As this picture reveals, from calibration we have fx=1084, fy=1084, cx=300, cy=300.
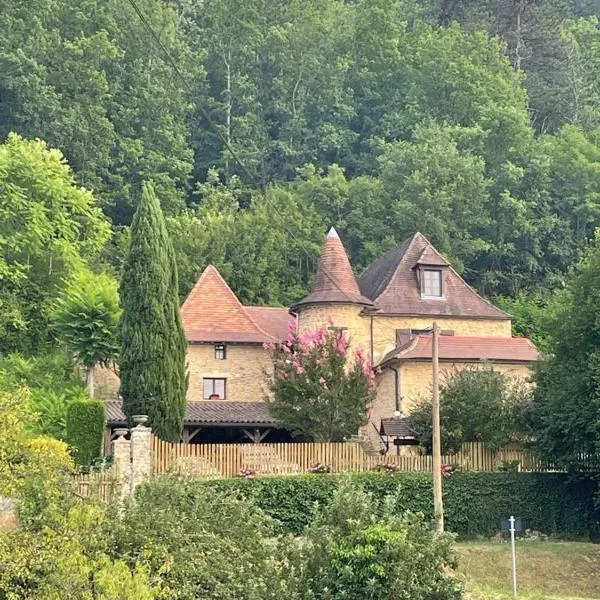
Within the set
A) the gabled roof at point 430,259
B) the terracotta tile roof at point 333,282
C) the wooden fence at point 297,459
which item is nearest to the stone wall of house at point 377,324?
the terracotta tile roof at point 333,282

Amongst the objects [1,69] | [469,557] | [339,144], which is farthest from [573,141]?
[469,557]

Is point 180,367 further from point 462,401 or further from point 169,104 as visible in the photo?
point 169,104

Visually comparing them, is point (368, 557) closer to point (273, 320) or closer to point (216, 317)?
point (216, 317)

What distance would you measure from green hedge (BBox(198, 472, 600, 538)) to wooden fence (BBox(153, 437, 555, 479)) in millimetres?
654

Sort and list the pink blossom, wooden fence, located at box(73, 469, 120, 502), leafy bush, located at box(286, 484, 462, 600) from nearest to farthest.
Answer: leafy bush, located at box(286, 484, 462, 600) → wooden fence, located at box(73, 469, 120, 502) → the pink blossom

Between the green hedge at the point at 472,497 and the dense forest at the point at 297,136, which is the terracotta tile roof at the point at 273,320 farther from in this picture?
the green hedge at the point at 472,497

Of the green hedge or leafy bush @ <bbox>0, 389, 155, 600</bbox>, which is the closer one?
leafy bush @ <bbox>0, 389, 155, 600</bbox>

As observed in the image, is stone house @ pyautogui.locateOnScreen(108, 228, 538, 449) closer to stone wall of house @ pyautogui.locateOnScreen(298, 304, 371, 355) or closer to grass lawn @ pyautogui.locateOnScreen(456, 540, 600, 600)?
stone wall of house @ pyautogui.locateOnScreen(298, 304, 371, 355)

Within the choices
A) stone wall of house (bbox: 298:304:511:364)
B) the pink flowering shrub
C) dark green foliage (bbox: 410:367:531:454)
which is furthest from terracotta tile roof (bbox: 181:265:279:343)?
dark green foliage (bbox: 410:367:531:454)

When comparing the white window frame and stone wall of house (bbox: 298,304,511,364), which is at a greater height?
the white window frame

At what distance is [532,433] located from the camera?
31.1 meters

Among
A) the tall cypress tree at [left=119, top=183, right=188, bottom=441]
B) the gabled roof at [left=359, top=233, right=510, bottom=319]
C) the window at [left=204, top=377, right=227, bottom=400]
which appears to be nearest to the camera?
the tall cypress tree at [left=119, top=183, right=188, bottom=441]

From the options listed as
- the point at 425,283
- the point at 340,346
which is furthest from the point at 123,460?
the point at 425,283

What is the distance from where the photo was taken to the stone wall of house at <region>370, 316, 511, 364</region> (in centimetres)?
4244
